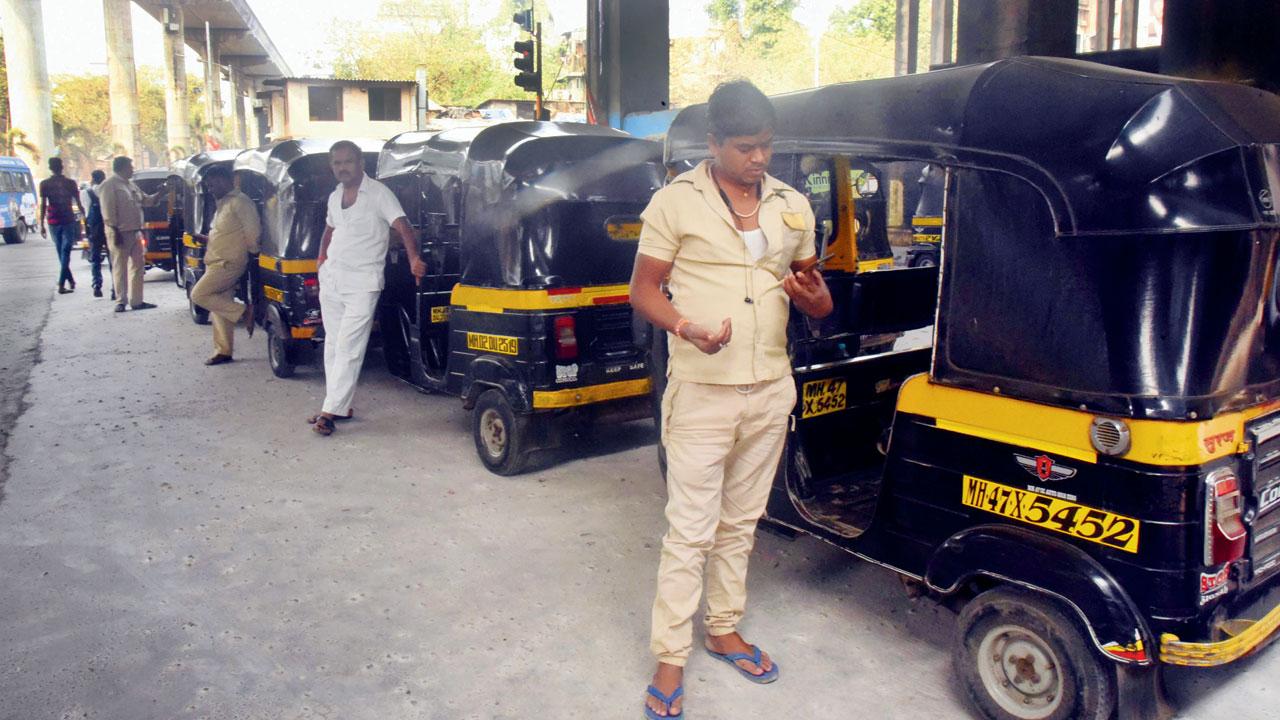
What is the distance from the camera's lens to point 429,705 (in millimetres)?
3396

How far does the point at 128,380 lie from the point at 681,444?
293 inches

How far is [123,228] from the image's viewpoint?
12.4m

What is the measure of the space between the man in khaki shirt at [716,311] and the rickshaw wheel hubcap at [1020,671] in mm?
958

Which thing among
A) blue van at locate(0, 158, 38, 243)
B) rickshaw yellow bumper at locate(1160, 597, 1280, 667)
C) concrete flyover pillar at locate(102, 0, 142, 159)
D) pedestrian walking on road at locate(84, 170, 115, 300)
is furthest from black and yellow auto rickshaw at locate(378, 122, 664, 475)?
concrete flyover pillar at locate(102, 0, 142, 159)

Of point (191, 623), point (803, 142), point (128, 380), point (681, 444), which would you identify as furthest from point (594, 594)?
point (128, 380)

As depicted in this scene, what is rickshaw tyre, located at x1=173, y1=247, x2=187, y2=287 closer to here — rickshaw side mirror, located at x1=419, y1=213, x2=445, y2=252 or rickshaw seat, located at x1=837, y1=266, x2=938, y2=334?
rickshaw side mirror, located at x1=419, y1=213, x2=445, y2=252

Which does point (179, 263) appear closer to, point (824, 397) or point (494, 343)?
point (494, 343)

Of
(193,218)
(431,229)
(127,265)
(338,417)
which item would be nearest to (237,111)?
(127,265)

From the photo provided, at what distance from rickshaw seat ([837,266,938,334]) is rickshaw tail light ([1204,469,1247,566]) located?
194 centimetres

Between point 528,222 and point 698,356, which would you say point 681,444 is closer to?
point 698,356

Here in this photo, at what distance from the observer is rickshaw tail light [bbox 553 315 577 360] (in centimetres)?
578

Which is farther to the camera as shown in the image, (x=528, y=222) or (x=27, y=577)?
(x=528, y=222)

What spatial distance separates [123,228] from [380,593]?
1007 cm

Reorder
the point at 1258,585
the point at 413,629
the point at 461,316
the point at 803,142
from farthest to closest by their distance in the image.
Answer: the point at 461,316 → the point at 413,629 → the point at 803,142 → the point at 1258,585
